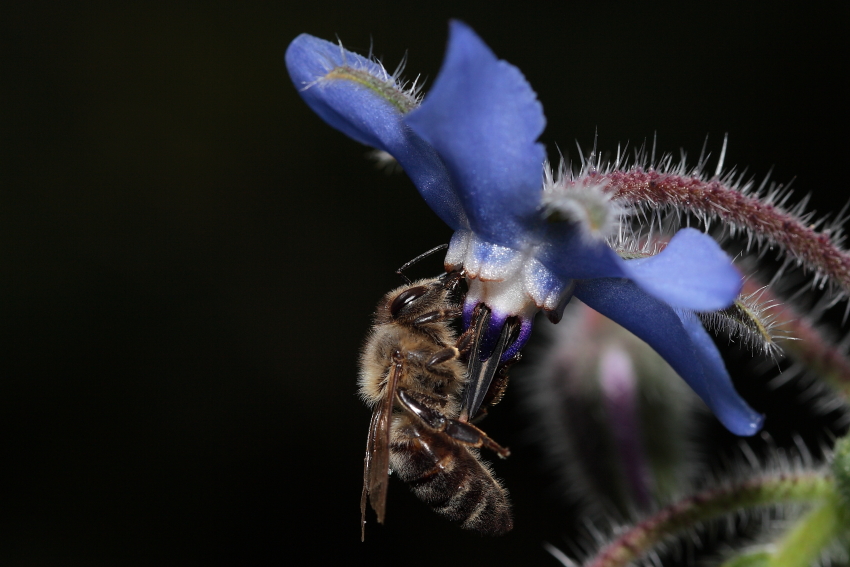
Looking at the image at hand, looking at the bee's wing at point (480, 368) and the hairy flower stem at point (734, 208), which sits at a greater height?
the hairy flower stem at point (734, 208)

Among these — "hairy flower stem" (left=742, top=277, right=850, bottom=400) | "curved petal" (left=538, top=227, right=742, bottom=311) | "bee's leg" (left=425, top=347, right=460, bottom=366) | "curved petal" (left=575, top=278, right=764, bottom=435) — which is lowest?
"bee's leg" (left=425, top=347, right=460, bottom=366)

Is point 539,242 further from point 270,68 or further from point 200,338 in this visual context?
point 270,68

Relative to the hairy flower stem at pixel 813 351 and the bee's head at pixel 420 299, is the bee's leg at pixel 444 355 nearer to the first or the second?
the bee's head at pixel 420 299

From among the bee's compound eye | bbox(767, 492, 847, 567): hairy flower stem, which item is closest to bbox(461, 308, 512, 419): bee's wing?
the bee's compound eye

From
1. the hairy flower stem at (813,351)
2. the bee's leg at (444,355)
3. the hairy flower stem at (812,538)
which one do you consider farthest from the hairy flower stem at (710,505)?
the bee's leg at (444,355)

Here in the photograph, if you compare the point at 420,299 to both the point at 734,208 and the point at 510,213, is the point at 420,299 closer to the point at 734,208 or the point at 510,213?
the point at 510,213

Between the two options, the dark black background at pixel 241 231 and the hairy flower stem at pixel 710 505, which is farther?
the dark black background at pixel 241 231

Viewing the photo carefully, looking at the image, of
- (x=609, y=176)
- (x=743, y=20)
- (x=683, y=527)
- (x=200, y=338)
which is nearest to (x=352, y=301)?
(x=200, y=338)

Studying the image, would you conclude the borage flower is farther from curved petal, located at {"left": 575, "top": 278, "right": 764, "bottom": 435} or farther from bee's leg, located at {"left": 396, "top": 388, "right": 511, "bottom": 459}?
bee's leg, located at {"left": 396, "top": 388, "right": 511, "bottom": 459}

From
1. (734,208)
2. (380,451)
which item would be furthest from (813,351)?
(380,451)
